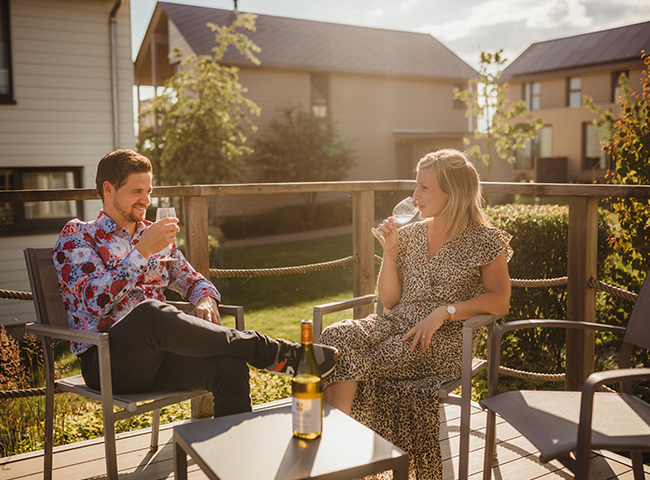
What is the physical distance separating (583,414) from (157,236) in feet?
4.98

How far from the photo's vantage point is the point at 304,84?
18.0 meters

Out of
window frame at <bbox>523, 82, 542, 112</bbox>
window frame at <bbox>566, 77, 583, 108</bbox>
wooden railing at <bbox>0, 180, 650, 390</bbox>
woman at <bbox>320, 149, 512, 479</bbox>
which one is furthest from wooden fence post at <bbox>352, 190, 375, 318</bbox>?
window frame at <bbox>523, 82, 542, 112</bbox>

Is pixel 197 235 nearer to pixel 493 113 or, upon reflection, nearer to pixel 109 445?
pixel 109 445

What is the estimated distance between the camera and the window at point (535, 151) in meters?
26.7

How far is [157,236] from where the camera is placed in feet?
7.07

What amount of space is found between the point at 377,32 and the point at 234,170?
36.6ft

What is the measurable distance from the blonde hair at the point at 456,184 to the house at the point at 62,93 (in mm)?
6323

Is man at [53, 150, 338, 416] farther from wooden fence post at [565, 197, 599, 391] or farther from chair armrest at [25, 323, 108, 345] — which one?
wooden fence post at [565, 197, 599, 391]

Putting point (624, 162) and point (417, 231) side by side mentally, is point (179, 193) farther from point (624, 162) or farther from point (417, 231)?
point (624, 162)

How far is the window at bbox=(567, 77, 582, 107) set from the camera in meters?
26.1

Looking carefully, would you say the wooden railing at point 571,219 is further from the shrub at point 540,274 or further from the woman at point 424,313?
the shrub at point 540,274

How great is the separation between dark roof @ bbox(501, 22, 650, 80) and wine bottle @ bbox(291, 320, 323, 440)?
26209mm

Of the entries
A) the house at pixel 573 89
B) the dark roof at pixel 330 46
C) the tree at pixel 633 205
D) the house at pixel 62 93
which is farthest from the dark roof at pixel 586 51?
the tree at pixel 633 205

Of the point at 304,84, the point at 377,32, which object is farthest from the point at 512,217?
the point at 377,32
